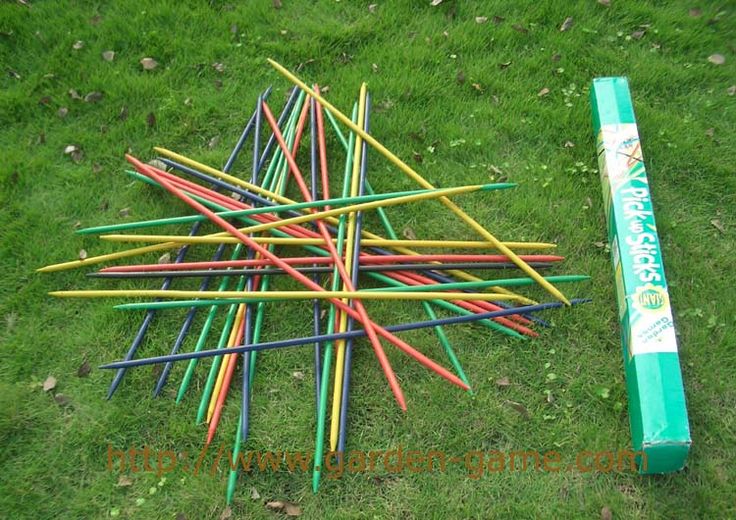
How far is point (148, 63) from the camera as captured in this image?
455 centimetres

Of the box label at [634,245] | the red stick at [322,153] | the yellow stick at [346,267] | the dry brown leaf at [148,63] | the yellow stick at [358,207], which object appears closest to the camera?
the yellow stick at [346,267]

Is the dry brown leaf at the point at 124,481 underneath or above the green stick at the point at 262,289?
underneath

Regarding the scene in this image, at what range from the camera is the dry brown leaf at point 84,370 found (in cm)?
330

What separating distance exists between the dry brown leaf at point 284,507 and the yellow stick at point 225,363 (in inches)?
21.1

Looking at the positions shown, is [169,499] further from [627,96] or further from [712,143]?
[712,143]

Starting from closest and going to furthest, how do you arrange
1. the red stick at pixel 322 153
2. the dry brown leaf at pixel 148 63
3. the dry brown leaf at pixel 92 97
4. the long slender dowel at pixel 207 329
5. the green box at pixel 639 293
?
the green box at pixel 639 293, the long slender dowel at pixel 207 329, the red stick at pixel 322 153, the dry brown leaf at pixel 92 97, the dry brown leaf at pixel 148 63

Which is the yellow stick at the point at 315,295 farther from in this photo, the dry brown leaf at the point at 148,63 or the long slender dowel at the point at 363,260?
the dry brown leaf at the point at 148,63


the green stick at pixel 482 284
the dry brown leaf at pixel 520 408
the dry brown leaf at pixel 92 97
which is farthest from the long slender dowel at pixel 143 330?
the dry brown leaf at pixel 520 408

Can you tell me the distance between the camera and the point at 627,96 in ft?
12.7

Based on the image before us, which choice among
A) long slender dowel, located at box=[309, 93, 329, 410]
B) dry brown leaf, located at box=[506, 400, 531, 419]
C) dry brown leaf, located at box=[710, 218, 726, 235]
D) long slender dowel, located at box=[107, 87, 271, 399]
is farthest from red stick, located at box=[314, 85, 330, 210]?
dry brown leaf, located at box=[710, 218, 726, 235]

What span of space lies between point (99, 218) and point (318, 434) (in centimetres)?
208

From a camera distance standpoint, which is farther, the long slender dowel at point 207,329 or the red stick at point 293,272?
the long slender dowel at point 207,329

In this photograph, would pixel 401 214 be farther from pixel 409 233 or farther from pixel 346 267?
pixel 346 267

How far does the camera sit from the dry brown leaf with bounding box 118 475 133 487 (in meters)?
2.99
